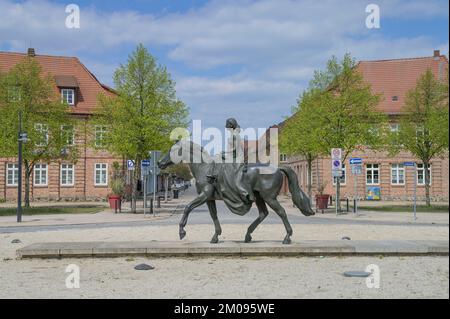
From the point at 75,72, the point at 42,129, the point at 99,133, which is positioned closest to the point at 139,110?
the point at 99,133

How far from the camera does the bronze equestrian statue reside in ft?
37.6

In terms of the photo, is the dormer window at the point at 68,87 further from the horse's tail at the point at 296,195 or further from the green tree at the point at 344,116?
the horse's tail at the point at 296,195

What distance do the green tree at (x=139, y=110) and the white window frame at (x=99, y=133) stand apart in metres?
0.13

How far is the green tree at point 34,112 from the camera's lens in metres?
31.2

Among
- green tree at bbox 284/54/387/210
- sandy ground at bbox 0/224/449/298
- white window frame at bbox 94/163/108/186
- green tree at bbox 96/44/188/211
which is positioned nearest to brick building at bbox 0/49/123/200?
white window frame at bbox 94/163/108/186

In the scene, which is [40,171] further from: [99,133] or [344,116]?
[344,116]

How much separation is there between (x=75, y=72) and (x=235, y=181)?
4347 cm

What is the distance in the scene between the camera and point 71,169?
152 feet

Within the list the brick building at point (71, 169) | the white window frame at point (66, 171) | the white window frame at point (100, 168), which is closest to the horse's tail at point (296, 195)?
the brick building at point (71, 169)

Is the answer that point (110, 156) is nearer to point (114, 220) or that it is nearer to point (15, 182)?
point (15, 182)

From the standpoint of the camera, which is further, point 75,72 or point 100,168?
point 75,72

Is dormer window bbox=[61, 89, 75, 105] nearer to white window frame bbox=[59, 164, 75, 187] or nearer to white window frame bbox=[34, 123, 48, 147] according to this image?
white window frame bbox=[59, 164, 75, 187]
